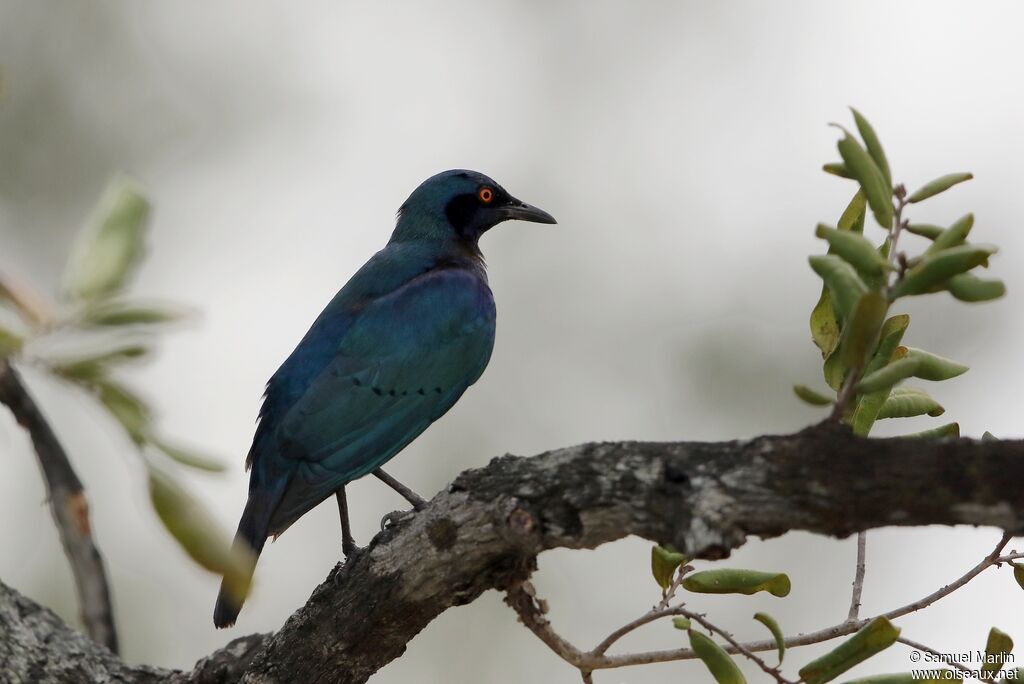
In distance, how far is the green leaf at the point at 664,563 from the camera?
138 inches

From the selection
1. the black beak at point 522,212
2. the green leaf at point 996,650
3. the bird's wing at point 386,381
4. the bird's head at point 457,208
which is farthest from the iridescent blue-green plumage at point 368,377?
the green leaf at point 996,650

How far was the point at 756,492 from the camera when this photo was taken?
2703 millimetres

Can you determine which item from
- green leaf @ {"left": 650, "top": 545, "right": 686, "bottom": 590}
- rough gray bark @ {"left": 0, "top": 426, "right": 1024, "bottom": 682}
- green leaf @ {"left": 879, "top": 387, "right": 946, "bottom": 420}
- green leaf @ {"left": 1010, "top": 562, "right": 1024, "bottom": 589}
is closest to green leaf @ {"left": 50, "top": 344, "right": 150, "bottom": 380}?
rough gray bark @ {"left": 0, "top": 426, "right": 1024, "bottom": 682}

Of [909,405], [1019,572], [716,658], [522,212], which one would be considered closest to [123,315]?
[716,658]

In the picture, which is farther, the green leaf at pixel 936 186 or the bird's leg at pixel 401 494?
the bird's leg at pixel 401 494

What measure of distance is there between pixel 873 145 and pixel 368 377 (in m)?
3.05

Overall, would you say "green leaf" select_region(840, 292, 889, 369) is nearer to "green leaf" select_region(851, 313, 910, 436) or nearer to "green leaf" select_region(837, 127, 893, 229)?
"green leaf" select_region(837, 127, 893, 229)

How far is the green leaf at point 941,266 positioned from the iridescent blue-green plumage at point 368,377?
2.69 meters

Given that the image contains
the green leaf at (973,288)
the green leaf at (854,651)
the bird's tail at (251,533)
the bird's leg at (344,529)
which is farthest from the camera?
the bird's leg at (344,529)

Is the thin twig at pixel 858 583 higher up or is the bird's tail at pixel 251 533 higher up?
the bird's tail at pixel 251 533

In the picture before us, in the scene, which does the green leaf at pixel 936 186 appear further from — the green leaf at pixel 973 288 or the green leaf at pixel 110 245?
the green leaf at pixel 110 245

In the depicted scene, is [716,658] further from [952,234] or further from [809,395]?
[952,234]

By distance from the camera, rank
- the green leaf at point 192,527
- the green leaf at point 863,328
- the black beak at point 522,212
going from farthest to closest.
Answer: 1. the black beak at point 522,212
2. the green leaf at point 863,328
3. the green leaf at point 192,527

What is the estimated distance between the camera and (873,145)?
2.78 metres
